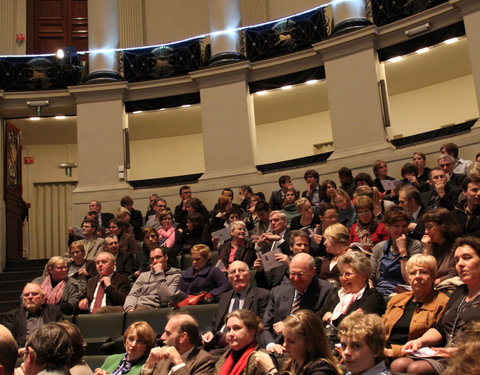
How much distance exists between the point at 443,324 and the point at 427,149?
5902 mm

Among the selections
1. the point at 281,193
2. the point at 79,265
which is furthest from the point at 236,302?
the point at 281,193

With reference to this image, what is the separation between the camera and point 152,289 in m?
5.99

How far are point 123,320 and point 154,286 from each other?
55 centimetres

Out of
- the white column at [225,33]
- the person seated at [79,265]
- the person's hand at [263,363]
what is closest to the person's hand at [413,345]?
the person's hand at [263,363]

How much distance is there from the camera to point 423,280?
3.58m

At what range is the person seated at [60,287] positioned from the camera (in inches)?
243

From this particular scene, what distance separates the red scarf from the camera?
3.70 meters

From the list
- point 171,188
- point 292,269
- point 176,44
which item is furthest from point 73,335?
point 176,44

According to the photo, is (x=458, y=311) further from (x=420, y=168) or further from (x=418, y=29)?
(x=418, y=29)

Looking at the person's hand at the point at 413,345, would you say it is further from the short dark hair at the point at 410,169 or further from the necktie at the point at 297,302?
the short dark hair at the point at 410,169

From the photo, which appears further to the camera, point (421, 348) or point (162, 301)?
point (162, 301)

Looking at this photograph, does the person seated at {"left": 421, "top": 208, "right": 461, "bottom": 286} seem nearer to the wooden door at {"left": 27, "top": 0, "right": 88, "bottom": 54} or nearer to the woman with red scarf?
the woman with red scarf

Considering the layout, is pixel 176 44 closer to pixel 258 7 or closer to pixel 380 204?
pixel 258 7

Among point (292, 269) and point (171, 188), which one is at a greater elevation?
point (171, 188)
